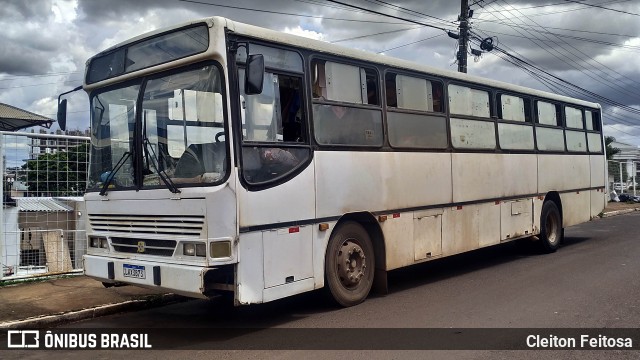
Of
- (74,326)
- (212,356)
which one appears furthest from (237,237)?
(74,326)

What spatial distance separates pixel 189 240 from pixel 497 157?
6.56m

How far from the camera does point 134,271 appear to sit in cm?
638

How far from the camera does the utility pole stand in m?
19.6

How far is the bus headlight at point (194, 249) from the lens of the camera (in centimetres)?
580

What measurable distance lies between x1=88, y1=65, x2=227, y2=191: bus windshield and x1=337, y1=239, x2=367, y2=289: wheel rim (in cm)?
218

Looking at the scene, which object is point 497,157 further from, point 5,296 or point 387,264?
point 5,296

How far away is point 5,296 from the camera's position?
804cm

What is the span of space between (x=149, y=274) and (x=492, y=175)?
654cm

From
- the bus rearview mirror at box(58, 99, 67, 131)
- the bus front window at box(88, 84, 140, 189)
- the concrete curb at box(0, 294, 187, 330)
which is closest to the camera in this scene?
the bus front window at box(88, 84, 140, 189)

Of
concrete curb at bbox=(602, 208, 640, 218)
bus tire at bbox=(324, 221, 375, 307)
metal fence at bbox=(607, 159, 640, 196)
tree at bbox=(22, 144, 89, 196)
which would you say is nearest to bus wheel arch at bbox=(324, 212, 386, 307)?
bus tire at bbox=(324, 221, 375, 307)

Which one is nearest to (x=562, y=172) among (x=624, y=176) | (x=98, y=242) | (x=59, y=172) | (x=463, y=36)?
(x=463, y=36)

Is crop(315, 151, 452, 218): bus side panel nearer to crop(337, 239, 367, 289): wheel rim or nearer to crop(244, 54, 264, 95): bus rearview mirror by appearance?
crop(337, 239, 367, 289): wheel rim

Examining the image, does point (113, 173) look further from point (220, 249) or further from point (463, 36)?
point (463, 36)

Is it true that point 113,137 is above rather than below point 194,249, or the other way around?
above
